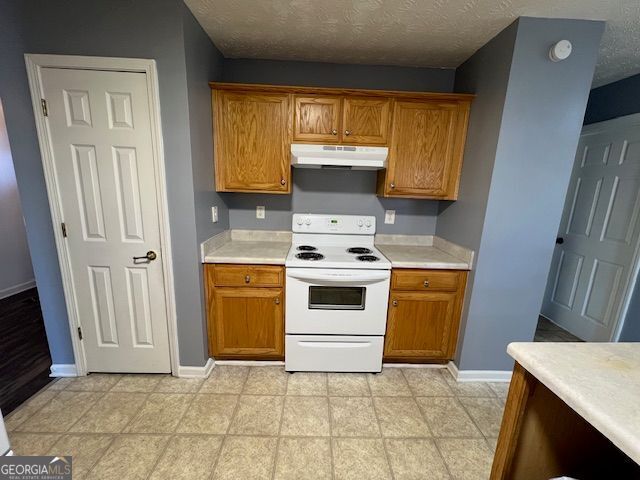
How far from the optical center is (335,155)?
199 cm

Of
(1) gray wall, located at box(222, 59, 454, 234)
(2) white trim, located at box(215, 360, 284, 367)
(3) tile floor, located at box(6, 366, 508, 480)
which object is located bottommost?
(3) tile floor, located at box(6, 366, 508, 480)

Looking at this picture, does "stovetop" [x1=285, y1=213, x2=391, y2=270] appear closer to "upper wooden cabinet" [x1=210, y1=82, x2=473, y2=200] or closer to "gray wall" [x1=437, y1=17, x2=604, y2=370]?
"upper wooden cabinet" [x1=210, y1=82, x2=473, y2=200]

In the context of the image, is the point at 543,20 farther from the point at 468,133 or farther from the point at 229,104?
the point at 229,104

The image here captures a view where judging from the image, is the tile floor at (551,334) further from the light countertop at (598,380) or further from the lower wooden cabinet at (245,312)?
the lower wooden cabinet at (245,312)

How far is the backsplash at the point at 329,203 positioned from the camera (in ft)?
7.92

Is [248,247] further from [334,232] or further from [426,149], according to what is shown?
[426,149]

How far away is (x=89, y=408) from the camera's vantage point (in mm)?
1669

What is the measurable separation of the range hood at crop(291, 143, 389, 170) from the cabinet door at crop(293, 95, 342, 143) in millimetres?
90

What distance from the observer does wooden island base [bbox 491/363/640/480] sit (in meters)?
0.83

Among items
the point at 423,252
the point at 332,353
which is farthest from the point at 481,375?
the point at 332,353

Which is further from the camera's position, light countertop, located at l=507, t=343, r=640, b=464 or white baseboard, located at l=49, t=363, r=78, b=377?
white baseboard, located at l=49, t=363, r=78, b=377

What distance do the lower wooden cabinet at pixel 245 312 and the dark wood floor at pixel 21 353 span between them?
1228mm

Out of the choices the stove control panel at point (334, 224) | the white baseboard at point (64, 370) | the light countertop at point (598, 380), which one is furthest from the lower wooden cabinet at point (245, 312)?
the light countertop at point (598, 380)

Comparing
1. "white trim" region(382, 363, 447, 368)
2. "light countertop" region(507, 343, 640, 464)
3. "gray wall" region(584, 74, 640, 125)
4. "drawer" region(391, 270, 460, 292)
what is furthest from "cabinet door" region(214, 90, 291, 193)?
"gray wall" region(584, 74, 640, 125)
